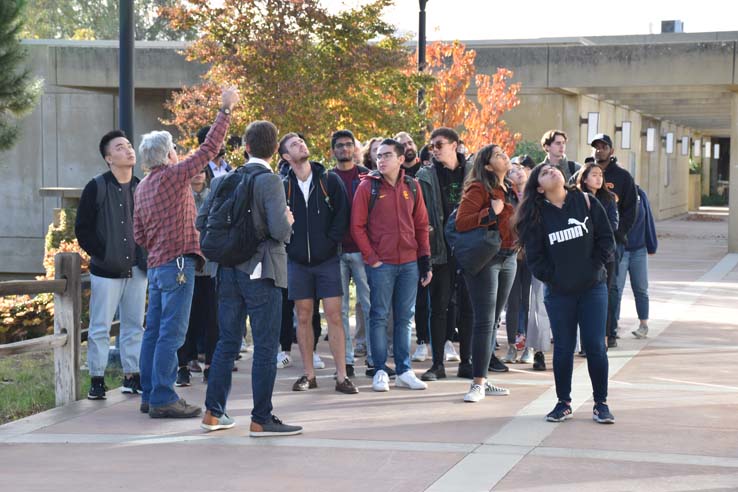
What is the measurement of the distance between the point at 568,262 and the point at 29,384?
5.22 metres

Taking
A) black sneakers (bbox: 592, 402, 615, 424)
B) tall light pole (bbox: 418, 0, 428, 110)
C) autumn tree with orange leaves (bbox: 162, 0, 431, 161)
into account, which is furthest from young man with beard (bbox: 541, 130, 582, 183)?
tall light pole (bbox: 418, 0, 428, 110)

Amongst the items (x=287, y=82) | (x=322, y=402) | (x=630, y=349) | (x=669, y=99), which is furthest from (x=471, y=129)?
(x=322, y=402)

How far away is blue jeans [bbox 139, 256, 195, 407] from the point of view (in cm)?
→ 789

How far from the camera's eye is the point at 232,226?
284 inches

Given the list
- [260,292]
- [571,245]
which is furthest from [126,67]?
[571,245]

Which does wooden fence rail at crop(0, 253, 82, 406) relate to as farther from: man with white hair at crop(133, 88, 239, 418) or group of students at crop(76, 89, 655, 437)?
man with white hair at crop(133, 88, 239, 418)

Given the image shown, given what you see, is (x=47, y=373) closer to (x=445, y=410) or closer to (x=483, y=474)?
(x=445, y=410)

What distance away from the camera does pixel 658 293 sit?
54.6 ft

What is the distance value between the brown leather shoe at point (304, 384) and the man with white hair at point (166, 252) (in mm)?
1276

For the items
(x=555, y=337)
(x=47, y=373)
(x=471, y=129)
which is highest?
(x=471, y=129)

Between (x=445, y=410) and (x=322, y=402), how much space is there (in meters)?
0.98

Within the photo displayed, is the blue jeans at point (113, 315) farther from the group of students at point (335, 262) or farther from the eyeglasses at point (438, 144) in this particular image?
the eyeglasses at point (438, 144)

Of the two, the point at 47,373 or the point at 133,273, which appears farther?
the point at 47,373

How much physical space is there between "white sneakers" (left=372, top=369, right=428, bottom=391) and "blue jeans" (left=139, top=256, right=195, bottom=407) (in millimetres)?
1740
